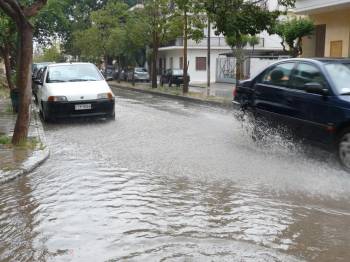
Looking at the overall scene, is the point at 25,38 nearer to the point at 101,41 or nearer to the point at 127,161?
the point at 127,161

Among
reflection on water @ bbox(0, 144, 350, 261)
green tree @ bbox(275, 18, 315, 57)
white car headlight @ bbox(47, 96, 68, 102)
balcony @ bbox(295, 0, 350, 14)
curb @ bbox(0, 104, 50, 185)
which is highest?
balcony @ bbox(295, 0, 350, 14)

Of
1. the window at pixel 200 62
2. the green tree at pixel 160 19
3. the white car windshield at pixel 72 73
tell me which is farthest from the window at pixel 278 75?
the window at pixel 200 62

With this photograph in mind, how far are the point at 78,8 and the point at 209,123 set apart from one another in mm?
52864

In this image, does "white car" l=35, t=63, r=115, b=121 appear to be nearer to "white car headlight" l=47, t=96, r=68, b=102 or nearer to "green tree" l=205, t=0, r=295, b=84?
"white car headlight" l=47, t=96, r=68, b=102

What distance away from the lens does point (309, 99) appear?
25.6 ft

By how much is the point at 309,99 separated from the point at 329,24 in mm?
13855

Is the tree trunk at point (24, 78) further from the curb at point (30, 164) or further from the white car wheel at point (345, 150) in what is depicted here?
the white car wheel at point (345, 150)

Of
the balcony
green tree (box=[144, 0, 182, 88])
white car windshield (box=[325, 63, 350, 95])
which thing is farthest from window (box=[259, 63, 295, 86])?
green tree (box=[144, 0, 182, 88])

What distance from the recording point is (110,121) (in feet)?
44.6

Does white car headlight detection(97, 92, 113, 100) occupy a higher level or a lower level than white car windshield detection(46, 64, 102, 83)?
lower

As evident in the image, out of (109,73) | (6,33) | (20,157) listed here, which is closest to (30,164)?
(20,157)

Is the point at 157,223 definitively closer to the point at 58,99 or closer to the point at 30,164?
the point at 30,164

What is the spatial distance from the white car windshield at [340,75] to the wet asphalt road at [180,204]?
1013mm

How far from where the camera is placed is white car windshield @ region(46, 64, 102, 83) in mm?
14006
